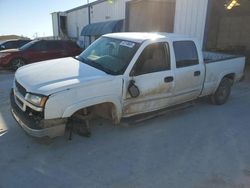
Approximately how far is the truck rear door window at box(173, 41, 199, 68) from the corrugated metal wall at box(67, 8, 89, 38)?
1856 centimetres

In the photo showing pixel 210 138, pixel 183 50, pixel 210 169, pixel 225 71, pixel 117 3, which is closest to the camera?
pixel 210 169

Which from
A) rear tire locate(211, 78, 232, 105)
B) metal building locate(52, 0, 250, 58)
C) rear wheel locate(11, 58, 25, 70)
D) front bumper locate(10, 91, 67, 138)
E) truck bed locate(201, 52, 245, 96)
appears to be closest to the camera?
front bumper locate(10, 91, 67, 138)

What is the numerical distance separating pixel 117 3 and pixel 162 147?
1379cm

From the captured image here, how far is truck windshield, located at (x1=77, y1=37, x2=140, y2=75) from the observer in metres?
4.35

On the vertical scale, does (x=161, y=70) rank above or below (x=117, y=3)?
below

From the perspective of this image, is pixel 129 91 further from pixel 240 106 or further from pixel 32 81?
pixel 240 106

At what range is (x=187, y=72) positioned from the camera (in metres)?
5.17

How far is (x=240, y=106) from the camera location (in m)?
6.53

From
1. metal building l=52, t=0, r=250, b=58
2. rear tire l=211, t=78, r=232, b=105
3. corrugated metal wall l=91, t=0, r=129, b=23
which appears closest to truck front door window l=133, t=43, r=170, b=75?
rear tire l=211, t=78, r=232, b=105

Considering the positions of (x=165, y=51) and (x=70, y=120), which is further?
(x=165, y=51)

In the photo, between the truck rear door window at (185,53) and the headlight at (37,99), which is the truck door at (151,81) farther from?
the headlight at (37,99)

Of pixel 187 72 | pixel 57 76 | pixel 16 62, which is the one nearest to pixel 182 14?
pixel 187 72

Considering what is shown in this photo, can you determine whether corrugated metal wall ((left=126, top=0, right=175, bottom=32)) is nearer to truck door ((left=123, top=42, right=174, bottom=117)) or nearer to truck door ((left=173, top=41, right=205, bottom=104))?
truck door ((left=173, top=41, right=205, bottom=104))

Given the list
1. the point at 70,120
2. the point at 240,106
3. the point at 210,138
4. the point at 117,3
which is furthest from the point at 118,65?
the point at 117,3
